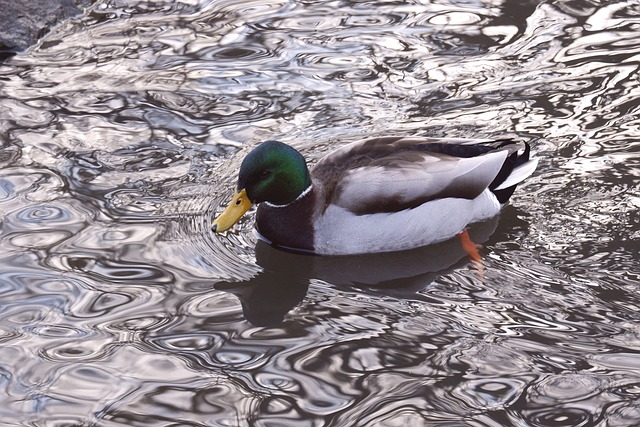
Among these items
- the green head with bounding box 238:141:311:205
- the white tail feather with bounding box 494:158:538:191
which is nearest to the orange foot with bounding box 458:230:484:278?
the white tail feather with bounding box 494:158:538:191

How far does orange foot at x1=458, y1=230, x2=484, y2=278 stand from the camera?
5.83 meters

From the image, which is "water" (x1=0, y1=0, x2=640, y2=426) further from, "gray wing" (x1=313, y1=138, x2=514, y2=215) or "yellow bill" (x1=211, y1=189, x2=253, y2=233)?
"gray wing" (x1=313, y1=138, x2=514, y2=215)

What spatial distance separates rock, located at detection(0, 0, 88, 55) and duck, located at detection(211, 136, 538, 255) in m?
3.33

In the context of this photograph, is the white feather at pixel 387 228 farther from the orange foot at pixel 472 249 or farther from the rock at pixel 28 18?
the rock at pixel 28 18

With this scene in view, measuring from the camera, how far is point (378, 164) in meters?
5.89

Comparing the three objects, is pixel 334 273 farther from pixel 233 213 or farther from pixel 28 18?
pixel 28 18

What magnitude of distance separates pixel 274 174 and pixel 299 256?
0.50 meters

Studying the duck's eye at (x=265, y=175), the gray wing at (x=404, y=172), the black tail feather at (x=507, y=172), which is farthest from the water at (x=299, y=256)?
the duck's eye at (x=265, y=175)

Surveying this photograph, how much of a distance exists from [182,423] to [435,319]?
1.41m

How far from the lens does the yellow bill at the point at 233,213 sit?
229 inches

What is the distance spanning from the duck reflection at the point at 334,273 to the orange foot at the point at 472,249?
0.10 feet

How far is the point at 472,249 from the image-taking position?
6027mm

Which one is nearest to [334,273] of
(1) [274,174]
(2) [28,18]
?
(1) [274,174]

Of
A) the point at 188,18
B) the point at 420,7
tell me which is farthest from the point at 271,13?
the point at 420,7
